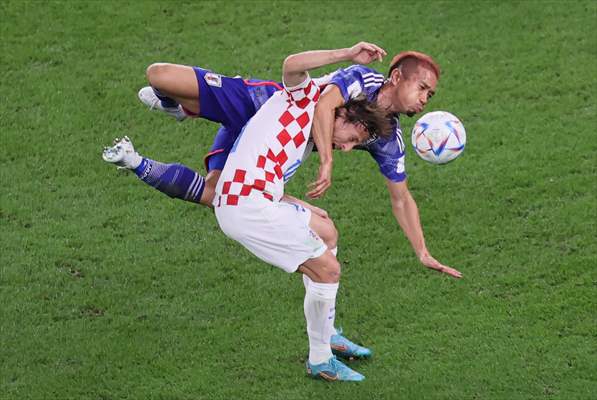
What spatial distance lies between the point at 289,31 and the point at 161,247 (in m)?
3.83

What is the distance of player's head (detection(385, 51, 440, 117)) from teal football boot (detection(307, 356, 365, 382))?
1.76m

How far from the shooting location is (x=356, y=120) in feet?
25.1

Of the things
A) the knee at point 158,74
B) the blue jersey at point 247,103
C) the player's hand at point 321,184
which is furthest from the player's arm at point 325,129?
the knee at point 158,74

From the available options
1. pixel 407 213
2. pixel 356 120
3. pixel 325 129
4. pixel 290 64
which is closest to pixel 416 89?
pixel 356 120

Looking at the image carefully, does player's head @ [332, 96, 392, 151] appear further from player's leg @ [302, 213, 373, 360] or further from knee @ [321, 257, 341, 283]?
knee @ [321, 257, 341, 283]

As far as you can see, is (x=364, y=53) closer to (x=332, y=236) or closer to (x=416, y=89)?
(x=416, y=89)

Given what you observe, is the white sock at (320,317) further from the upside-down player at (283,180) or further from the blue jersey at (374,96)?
the blue jersey at (374,96)

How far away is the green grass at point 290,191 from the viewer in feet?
26.6

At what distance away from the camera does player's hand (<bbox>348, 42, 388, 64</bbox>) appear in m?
7.19

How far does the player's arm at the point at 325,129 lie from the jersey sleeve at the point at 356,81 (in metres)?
0.06

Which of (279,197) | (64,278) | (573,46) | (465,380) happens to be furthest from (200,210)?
(573,46)

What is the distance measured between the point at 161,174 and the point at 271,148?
126 cm

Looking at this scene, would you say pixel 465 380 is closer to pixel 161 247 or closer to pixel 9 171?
pixel 161 247

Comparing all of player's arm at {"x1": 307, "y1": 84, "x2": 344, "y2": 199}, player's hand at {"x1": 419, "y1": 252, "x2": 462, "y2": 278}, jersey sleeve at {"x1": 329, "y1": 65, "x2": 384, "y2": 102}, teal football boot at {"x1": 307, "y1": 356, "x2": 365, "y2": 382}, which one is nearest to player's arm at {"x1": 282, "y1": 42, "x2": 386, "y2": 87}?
player's arm at {"x1": 307, "y1": 84, "x2": 344, "y2": 199}
